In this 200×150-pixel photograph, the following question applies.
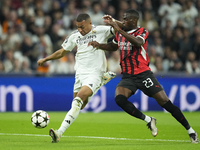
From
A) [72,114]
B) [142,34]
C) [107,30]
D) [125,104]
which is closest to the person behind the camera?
[72,114]

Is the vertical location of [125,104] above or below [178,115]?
above

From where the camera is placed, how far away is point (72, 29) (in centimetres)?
1485

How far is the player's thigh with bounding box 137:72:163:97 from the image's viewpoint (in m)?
6.46

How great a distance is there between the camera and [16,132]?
7820mm

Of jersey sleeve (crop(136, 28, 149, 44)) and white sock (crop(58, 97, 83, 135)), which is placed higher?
jersey sleeve (crop(136, 28, 149, 44))

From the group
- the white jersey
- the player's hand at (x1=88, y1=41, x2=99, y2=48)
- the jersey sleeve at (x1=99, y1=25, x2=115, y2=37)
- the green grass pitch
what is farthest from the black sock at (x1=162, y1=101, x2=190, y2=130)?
the jersey sleeve at (x1=99, y1=25, x2=115, y2=37)

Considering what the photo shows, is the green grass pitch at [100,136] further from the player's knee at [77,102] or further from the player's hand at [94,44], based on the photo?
the player's hand at [94,44]

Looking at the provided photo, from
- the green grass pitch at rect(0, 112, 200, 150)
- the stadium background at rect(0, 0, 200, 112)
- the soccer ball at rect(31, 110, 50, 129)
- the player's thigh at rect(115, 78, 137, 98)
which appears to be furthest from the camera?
the stadium background at rect(0, 0, 200, 112)

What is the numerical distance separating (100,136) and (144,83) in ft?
4.86

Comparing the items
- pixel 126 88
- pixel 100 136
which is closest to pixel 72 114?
pixel 126 88

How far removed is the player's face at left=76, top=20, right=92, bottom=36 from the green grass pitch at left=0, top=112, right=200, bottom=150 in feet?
6.49

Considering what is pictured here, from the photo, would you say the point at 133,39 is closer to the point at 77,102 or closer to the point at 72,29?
the point at 77,102

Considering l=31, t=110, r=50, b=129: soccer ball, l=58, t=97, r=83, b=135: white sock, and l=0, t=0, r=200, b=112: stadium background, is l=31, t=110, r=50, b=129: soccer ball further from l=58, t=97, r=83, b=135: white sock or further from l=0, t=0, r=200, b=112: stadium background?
l=0, t=0, r=200, b=112: stadium background

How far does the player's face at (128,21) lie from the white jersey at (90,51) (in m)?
0.58
